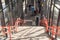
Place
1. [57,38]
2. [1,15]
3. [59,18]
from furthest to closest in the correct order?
1. [1,15]
2. [57,38]
3. [59,18]

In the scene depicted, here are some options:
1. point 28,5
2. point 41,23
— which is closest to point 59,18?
point 41,23

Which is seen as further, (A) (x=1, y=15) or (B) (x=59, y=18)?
(A) (x=1, y=15)

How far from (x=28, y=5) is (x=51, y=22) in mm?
5971

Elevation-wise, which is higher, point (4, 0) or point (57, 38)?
point (4, 0)

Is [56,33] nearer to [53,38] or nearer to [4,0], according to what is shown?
[53,38]

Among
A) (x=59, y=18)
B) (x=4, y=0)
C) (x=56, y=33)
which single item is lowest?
(x=56, y=33)

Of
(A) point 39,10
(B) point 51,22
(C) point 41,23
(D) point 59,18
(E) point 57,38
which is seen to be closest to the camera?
(D) point 59,18

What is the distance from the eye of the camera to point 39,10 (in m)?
13.7

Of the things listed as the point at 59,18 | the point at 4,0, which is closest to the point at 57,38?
the point at 59,18

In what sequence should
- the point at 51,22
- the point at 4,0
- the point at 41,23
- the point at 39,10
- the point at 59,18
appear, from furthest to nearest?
the point at 39,10 → the point at 41,23 → the point at 4,0 → the point at 51,22 → the point at 59,18

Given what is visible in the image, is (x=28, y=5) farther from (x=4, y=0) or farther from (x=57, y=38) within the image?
(x=57, y=38)

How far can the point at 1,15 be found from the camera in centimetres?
822

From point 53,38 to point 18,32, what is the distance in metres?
2.58

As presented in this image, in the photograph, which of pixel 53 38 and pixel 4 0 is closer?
pixel 53 38
